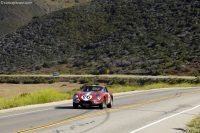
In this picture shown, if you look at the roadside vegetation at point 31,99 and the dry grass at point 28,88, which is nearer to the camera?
the roadside vegetation at point 31,99

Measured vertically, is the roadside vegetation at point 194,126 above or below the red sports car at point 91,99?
below

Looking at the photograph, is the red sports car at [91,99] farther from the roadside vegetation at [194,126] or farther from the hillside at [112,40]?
the hillside at [112,40]

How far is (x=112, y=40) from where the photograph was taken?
9981 centimetres

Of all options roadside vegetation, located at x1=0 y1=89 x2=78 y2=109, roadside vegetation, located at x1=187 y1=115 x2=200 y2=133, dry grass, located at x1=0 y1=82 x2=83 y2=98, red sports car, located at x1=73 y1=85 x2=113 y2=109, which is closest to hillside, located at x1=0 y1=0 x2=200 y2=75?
dry grass, located at x1=0 y1=82 x2=83 y2=98

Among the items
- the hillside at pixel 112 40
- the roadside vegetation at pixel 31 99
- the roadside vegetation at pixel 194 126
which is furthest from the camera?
the hillside at pixel 112 40

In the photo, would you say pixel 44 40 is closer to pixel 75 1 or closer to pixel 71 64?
pixel 71 64

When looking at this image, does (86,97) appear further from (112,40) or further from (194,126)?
(112,40)

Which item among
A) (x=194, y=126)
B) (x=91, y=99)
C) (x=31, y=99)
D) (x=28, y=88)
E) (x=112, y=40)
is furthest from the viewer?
(x=112, y=40)

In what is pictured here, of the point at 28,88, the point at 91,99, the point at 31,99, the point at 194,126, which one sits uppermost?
the point at 91,99

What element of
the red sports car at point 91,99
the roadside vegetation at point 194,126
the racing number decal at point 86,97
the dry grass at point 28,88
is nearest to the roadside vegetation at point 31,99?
the red sports car at point 91,99

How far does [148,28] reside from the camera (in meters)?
100

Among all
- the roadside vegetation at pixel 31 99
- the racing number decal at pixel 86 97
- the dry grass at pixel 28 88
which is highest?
the racing number decal at pixel 86 97

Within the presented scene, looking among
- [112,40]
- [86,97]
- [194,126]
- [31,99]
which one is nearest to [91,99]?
[86,97]

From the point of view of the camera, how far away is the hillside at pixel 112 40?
84.9 m
